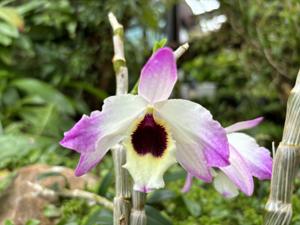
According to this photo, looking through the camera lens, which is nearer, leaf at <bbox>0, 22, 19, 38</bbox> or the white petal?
the white petal

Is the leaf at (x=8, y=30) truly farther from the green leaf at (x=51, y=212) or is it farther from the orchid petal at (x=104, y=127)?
the orchid petal at (x=104, y=127)

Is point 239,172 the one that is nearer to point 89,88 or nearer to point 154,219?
point 154,219

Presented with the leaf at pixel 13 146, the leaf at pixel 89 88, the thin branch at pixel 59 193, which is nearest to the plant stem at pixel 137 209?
the thin branch at pixel 59 193

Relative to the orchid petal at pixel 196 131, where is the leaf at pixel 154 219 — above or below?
below

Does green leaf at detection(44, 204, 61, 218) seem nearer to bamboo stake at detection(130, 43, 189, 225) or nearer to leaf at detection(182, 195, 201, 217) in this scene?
leaf at detection(182, 195, 201, 217)

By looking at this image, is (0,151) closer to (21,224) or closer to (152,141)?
(21,224)

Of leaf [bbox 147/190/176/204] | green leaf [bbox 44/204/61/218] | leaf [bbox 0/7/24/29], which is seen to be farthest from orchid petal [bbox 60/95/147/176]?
leaf [bbox 0/7/24/29]
